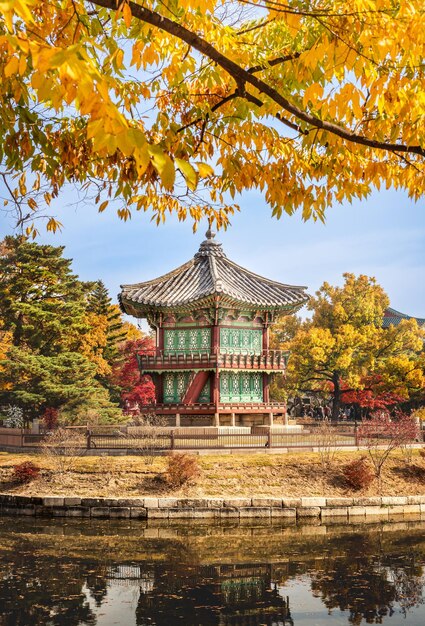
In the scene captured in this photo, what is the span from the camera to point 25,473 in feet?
84.9

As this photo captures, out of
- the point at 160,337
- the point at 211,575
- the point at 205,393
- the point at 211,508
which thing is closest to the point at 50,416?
the point at 160,337

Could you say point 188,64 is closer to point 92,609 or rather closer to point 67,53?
point 67,53

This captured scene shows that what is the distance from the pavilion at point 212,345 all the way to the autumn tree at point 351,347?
8.92 m

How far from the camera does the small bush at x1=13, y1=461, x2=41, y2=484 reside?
2581 cm

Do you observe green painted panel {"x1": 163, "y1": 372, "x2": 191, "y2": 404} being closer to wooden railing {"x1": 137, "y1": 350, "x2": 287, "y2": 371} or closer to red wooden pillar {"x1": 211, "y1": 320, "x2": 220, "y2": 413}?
wooden railing {"x1": 137, "y1": 350, "x2": 287, "y2": 371}

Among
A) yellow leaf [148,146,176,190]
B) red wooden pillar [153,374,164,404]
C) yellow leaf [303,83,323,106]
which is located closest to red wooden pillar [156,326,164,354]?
red wooden pillar [153,374,164,404]

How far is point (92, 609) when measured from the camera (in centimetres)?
1214

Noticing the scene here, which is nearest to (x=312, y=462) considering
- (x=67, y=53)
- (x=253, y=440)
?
(x=253, y=440)

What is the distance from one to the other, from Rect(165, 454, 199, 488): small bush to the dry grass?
27 cm

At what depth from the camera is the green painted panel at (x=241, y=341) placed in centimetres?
3616

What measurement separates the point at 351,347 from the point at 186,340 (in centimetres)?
1579

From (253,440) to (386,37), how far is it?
2500 centimetres

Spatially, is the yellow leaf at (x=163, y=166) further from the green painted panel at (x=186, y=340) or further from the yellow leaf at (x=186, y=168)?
the green painted panel at (x=186, y=340)

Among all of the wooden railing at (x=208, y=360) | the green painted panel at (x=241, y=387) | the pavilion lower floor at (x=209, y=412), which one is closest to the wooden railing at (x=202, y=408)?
the pavilion lower floor at (x=209, y=412)
